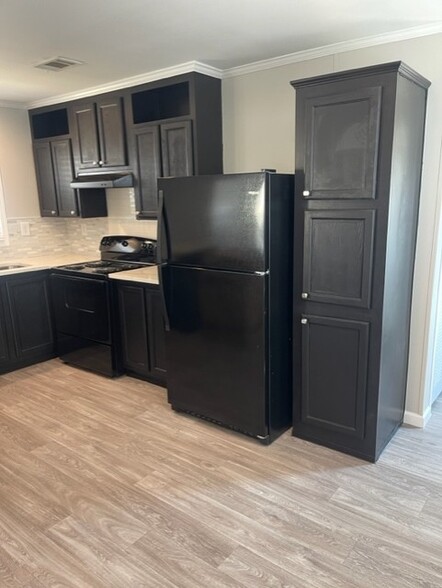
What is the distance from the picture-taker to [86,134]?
12.9 feet

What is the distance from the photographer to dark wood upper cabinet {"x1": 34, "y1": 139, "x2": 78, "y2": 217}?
4.19 m

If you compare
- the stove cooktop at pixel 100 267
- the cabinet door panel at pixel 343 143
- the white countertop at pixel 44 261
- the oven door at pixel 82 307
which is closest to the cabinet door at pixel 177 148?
the stove cooktop at pixel 100 267

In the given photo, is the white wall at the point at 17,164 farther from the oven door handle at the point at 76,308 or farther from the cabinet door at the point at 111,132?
the oven door handle at the point at 76,308

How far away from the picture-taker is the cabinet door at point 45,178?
4.33 metres

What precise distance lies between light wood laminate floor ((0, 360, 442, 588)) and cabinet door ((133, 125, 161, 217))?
166cm

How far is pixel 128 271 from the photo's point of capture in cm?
359

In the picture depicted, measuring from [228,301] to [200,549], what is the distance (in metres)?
1.29

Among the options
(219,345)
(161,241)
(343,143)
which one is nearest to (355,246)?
(343,143)

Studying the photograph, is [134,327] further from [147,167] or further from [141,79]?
[141,79]

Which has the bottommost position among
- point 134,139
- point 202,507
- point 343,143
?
point 202,507

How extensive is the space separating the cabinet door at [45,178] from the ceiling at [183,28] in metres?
1.12

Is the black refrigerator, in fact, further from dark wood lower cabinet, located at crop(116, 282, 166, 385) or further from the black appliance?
the black appliance

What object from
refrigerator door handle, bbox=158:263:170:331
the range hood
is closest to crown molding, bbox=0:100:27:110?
the range hood

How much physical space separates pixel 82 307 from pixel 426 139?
2.83m
